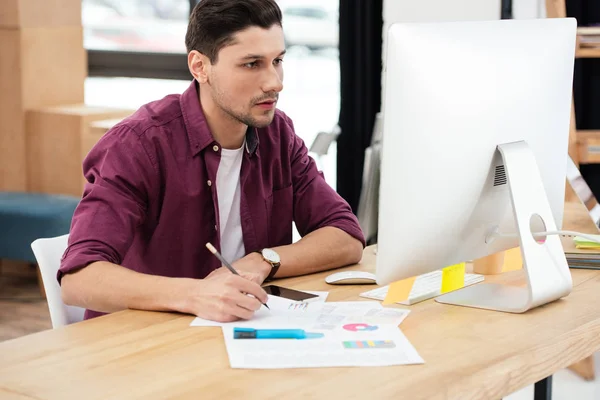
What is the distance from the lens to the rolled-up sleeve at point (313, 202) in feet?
7.42

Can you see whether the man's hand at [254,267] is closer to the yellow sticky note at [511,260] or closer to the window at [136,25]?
the yellow sticky note at [511,260]

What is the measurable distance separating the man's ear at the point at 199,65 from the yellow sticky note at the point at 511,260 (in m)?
0.79

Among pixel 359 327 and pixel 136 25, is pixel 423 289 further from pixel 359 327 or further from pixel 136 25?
pixel 136 25

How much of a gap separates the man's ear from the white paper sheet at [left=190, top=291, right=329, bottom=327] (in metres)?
0.58

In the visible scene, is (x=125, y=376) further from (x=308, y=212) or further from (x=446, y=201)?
(x=308, y=212)

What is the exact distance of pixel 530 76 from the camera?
1.82 metres

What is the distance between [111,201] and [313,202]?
1.79ft

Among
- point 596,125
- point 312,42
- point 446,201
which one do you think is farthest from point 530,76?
point 312,42

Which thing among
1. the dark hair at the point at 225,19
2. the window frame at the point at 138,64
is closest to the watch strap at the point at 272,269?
the dark hair at the point at 225,19

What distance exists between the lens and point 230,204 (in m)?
2.23

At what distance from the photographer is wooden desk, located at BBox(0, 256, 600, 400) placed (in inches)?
54.6

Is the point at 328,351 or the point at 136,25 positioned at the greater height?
the point at 136,25

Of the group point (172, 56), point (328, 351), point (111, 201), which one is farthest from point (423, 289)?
point (172, 56)

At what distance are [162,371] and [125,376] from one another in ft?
0.19
